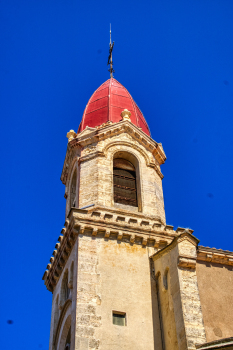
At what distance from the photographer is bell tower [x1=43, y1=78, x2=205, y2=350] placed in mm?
19906

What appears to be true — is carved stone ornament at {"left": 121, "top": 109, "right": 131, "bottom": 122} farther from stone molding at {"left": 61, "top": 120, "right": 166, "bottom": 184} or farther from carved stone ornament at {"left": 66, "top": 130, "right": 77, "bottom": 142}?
carved stone ornament at {"left": 66, "top": 130, "right": 77, "bottom": 142}

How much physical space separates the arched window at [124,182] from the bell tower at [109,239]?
0.05 meters

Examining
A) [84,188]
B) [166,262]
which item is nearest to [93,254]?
[166,262]

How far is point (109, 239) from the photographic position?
2236 centimetres

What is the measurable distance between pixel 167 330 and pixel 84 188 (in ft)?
25.9

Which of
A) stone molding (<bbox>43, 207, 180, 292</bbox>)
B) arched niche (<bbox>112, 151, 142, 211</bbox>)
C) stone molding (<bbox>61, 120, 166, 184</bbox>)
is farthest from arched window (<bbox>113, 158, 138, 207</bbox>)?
stone molding (<bbox>43, 207, 180, 292</bbox>)

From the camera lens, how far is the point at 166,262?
21.4m

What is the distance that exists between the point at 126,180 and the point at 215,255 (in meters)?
6.33

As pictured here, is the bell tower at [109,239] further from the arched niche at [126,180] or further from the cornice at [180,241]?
the cornice at [180,241]

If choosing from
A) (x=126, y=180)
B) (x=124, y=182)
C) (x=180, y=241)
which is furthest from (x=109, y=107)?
(x=180, y=241)

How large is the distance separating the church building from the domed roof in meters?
1.77

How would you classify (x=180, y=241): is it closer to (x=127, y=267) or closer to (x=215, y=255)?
(x=215, y=255)

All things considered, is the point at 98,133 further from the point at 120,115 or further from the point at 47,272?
the point at 47,272

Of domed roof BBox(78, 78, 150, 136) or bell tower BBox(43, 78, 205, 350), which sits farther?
domed roof BBox(78, 78, 150, 136)
